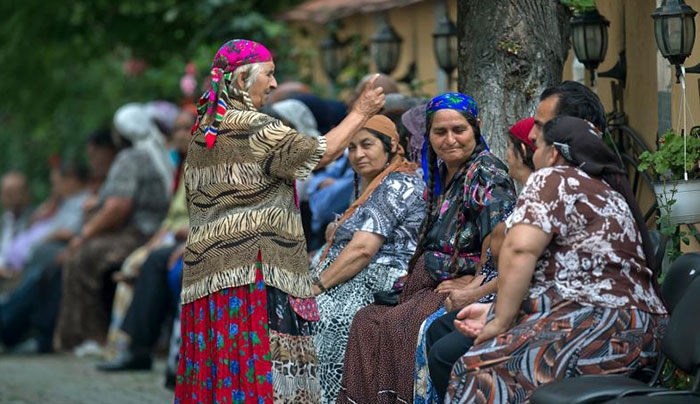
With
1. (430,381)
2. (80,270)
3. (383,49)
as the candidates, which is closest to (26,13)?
(80,270)

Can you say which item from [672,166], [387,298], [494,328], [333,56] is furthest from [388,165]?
[333,56]

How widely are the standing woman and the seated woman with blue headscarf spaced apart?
458 millimetres

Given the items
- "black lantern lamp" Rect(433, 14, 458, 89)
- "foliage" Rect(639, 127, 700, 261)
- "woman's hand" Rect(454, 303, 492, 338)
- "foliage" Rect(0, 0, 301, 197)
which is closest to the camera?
"woman's hand" Rect(454, 303, 492, 338)

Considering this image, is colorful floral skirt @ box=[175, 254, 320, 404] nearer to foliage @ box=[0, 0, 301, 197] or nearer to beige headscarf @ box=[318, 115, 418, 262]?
beige headscarf @ box=[318, 115, 418, 262]

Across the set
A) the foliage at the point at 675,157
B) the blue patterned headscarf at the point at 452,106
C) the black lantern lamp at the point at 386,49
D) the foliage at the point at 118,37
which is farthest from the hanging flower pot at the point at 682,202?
the foliage at the point at 118,37

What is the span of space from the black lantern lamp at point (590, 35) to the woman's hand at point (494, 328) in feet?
8.47

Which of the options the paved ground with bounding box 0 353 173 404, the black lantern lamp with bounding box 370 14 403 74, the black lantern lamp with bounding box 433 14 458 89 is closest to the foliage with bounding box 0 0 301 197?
the black lantern lamp with bounding box 370 14 403 74

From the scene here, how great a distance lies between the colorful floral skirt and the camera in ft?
21.1

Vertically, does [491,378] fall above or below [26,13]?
below

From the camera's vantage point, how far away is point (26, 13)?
1396 cm

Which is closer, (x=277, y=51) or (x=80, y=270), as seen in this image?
(x=80, y=270)

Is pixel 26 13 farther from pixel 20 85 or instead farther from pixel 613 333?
pixel 613 333

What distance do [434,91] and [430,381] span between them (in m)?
5.87

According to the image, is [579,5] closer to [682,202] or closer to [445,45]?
[682,202]
